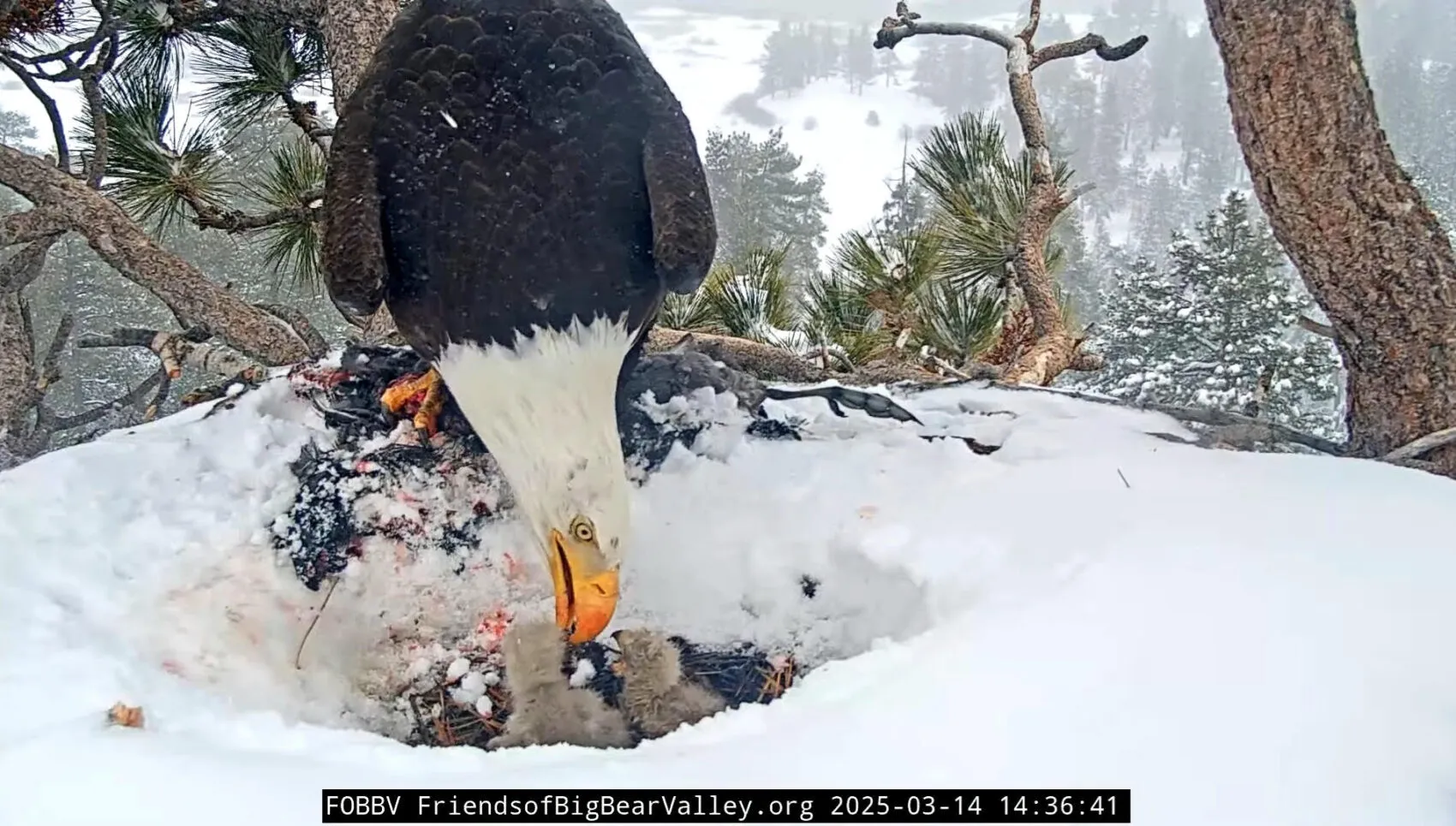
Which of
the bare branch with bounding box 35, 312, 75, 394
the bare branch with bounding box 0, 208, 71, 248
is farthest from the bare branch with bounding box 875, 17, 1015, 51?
the bare branch with bounding box 35, 312, 75, 394

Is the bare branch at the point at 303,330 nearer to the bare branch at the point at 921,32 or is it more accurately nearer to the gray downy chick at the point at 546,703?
the gray downy chick at the point at 546,703

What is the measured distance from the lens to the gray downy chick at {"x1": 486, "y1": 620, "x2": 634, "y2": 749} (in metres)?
1.14

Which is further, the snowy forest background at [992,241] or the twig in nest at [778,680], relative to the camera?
the snowy forest background at [992,241]

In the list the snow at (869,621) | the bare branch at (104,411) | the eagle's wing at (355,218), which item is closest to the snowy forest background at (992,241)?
the bare branch at (104,411)

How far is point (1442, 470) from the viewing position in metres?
1.31

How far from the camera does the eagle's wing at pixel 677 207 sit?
1.13m

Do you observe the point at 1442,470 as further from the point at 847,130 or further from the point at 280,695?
the point at 847,130

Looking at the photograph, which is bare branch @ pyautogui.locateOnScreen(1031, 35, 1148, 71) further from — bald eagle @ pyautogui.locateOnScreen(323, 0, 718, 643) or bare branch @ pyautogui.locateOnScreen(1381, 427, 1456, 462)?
bald eagle @ pyautogui.locateOnScreen(323, 0, 718, 643)

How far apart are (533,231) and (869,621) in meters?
0.63

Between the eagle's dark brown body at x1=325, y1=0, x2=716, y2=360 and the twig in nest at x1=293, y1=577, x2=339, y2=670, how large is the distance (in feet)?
1.08

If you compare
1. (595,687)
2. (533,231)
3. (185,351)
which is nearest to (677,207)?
(533,231)

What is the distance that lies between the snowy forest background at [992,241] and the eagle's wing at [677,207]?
43.0 inches

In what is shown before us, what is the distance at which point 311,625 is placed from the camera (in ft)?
3.81

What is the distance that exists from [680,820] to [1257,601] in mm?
523
